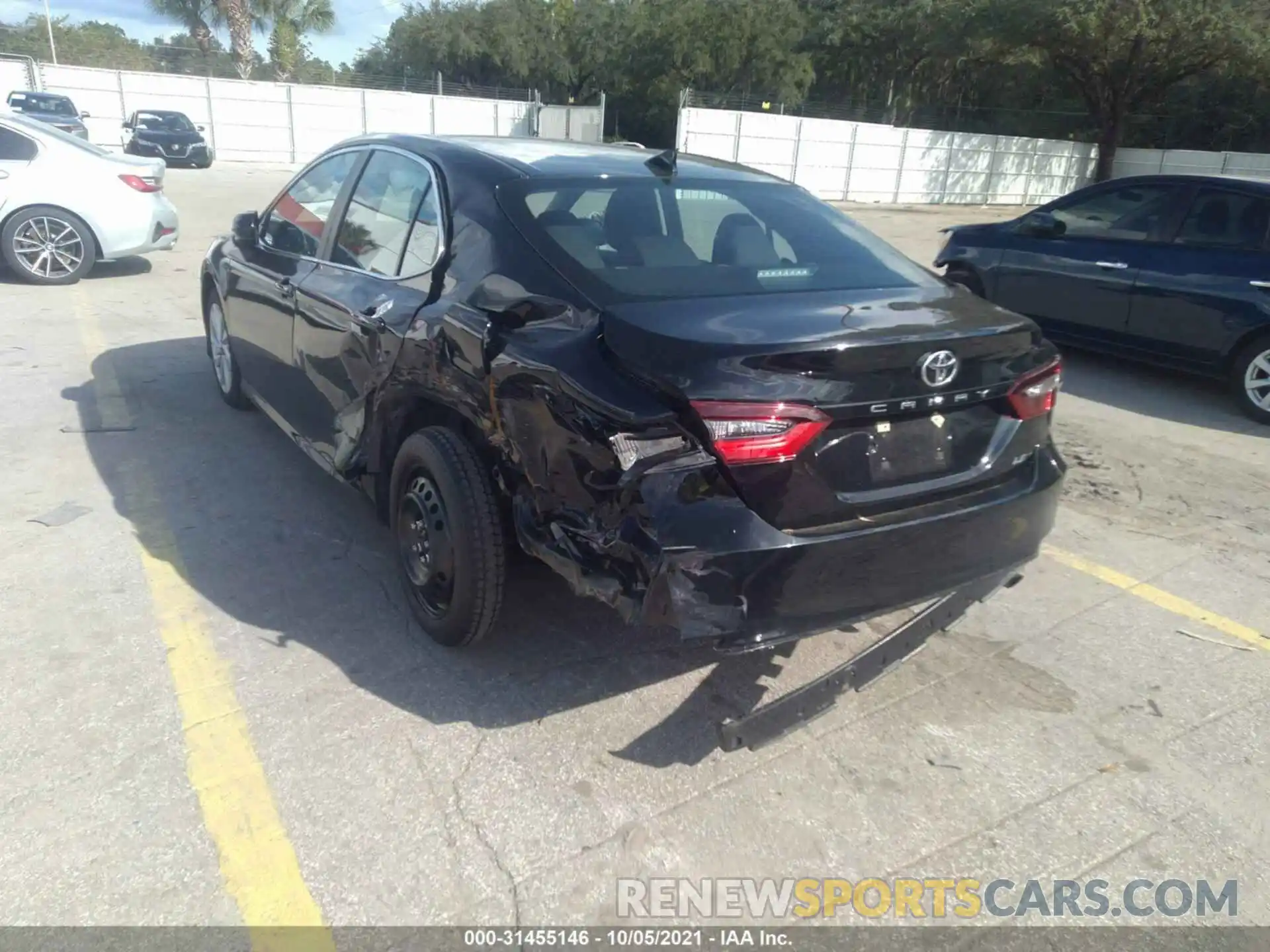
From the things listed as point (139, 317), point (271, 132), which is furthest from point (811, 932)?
point (271, 132)

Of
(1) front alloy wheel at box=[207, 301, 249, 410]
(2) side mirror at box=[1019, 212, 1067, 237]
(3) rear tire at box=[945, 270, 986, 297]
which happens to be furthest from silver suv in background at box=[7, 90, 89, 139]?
(2) side mirror at box=[1019, 212, 1067, 237]

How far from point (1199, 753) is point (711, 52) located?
1758 inches

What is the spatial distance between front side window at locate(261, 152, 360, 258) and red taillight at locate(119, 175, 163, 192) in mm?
5981

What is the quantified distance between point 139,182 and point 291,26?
38.3 m

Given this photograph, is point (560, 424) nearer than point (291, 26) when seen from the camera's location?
Yes

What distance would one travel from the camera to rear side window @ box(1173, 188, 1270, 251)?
688cm

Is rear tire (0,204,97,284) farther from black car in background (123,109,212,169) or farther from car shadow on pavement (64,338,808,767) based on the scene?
black car in background (123,109,212,169)

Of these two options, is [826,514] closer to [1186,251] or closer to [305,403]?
[305,403]

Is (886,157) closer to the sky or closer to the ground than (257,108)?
closer to the ground

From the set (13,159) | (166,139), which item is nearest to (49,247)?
(13,159)

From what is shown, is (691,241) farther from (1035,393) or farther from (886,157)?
(886,157)

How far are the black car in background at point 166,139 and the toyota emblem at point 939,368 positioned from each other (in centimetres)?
2692

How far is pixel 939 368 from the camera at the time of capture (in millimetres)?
2832

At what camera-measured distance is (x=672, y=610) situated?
2559 mm
